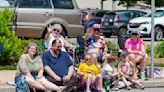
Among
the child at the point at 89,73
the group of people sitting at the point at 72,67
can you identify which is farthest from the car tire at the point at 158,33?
the child at the point at 89,73

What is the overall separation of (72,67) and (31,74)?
85cm

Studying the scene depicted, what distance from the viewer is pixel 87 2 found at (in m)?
61.4

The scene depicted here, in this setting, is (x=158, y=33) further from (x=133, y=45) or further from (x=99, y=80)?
(x=99, y=80)

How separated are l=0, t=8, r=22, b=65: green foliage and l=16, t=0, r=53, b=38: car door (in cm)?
393

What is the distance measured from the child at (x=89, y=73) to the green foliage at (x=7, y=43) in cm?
362

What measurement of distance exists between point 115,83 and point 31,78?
255cm

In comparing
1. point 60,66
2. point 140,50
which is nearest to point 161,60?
point 140,50

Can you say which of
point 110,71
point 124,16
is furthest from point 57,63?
point 124,16

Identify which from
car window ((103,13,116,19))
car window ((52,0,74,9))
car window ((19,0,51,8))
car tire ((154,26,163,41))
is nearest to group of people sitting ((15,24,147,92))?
car window ((19,0,51,8))

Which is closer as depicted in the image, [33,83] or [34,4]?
[33,83]

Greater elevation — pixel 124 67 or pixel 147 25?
pixel 124 67

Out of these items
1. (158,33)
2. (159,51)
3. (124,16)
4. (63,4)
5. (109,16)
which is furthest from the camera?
(124,16)

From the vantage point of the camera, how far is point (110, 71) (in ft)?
37.1

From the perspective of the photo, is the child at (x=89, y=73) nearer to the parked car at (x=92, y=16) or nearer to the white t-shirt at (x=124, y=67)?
the white t-shirt at (x=124, y=67)
